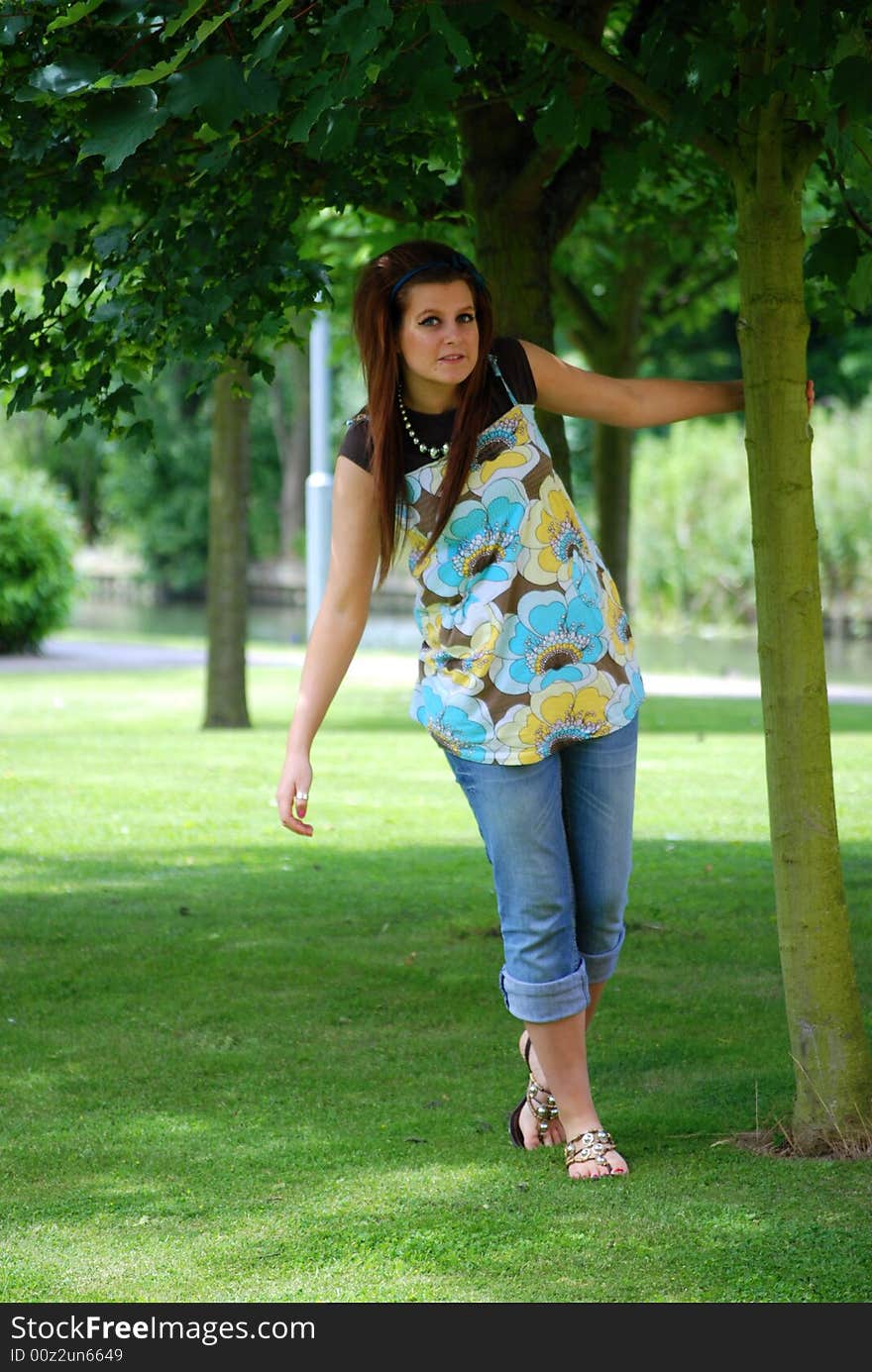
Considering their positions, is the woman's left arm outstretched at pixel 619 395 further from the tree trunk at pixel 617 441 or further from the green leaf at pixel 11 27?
the tree trunk at pixel 617 441

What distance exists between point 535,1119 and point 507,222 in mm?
3366

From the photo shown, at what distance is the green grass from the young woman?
0.53 meters

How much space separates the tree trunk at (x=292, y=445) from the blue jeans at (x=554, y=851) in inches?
1661

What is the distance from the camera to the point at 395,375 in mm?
3703

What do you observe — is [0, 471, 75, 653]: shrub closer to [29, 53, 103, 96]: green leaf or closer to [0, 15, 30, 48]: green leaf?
[0, 15, 30, 48]: green leaf

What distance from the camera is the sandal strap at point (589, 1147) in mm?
3926

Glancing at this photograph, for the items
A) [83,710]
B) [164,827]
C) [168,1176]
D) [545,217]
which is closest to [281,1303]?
[168,1176]

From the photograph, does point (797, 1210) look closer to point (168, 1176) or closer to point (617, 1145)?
point (617, 1145)

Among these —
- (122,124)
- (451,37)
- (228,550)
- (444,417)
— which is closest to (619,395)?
(444,417)

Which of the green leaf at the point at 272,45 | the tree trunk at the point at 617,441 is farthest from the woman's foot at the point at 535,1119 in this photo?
the tree trunk at the point at 617,441

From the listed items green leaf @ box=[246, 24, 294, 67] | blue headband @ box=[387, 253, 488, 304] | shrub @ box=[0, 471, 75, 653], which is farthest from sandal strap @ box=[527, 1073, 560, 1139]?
shrub @ box=[0, 471, 75, 653]

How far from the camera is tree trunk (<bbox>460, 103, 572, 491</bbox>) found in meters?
6.29

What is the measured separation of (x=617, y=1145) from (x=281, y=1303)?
3.84 ft
